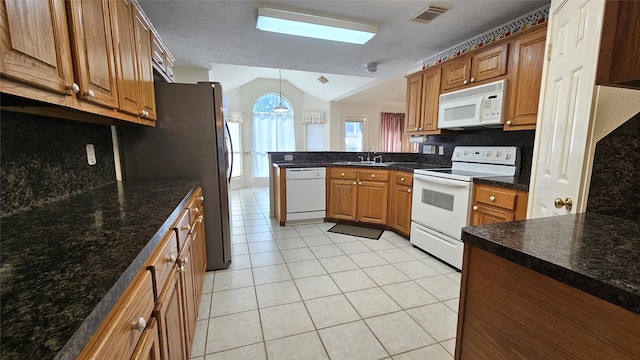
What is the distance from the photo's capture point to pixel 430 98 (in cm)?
309

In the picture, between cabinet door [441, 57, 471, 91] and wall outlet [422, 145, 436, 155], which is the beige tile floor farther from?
cabinet door [441, 57, 471, 91]

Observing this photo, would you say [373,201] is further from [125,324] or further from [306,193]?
[125,324]

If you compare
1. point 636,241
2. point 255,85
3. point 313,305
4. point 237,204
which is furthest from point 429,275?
point 255,85

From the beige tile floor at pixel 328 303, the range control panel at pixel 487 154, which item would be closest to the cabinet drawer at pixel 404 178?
the range control panel at pixel 487 154

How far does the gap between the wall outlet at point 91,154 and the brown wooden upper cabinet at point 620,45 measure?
2.40 metres

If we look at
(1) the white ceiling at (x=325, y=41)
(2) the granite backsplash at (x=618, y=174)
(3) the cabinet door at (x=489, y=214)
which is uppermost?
(1) the white ceiling at (x=325, y=41)

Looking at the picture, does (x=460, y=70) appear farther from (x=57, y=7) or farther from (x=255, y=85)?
(x=255, y=85)

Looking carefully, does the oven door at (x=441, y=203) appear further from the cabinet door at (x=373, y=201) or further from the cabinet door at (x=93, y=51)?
the cabinet door at (x=93, y=51)

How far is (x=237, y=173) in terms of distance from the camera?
23.6 ft

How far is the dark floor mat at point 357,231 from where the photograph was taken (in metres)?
3.39

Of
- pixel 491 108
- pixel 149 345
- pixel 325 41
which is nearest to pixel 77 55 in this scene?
pixel 149 345

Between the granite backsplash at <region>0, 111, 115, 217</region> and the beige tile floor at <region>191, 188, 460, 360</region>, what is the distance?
1.08 metres

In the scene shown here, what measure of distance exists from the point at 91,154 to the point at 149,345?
1.53 meters

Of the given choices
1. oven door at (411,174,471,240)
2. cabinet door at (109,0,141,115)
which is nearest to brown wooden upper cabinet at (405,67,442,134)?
oven door at (411,174,471,240)
